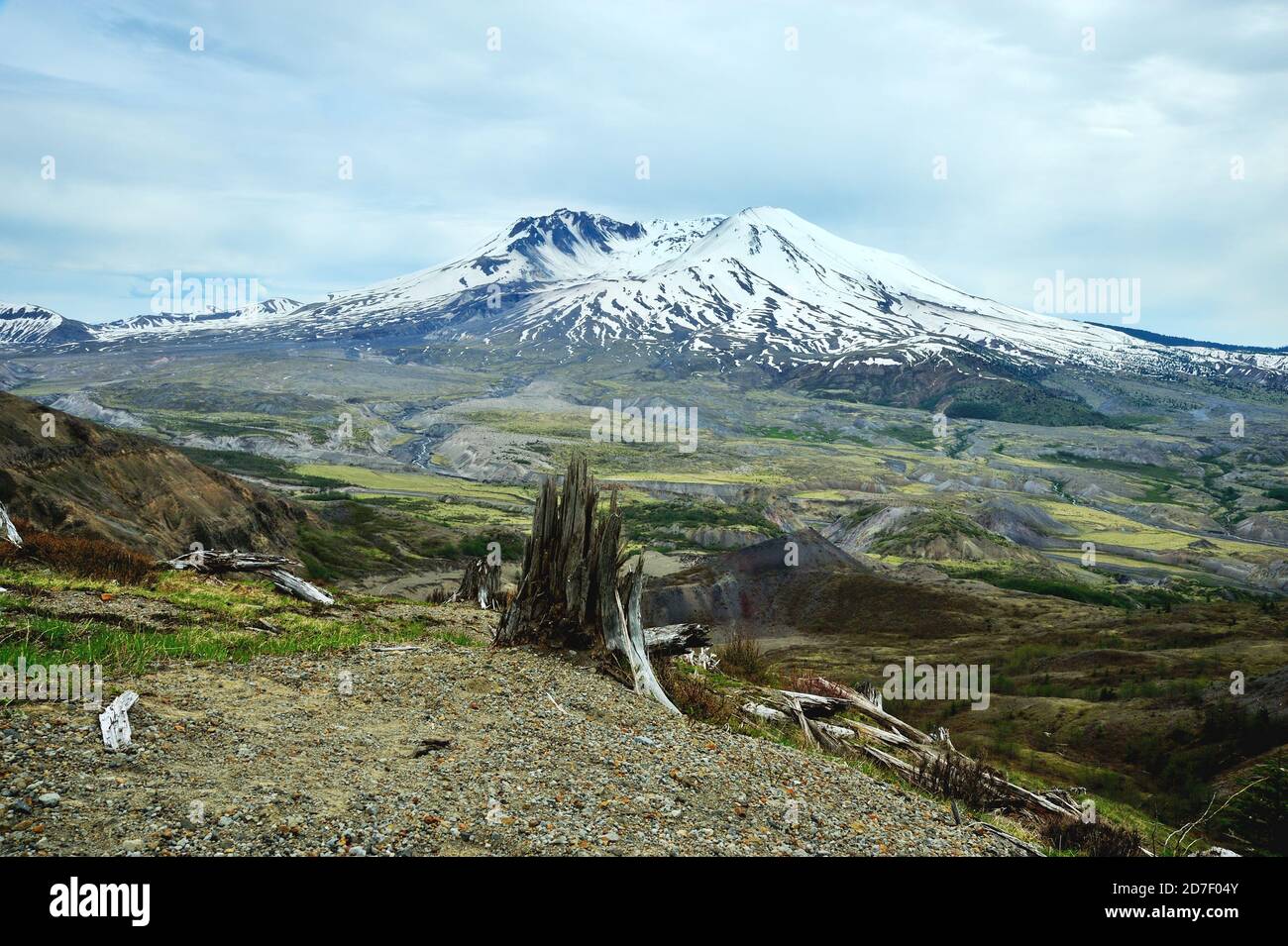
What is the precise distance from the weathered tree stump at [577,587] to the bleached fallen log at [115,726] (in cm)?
613

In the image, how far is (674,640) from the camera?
13.6m

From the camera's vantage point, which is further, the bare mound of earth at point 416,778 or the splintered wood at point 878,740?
the splintered wood at point 878,740

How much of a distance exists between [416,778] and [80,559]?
47.8ft

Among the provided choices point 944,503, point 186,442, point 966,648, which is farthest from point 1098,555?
point 186,442

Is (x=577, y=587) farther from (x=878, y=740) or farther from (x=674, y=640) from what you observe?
(x=878, y=740)

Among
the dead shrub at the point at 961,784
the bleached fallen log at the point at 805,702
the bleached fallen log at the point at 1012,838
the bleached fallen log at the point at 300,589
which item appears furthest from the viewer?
the bleached fallen log at the point at 300,589

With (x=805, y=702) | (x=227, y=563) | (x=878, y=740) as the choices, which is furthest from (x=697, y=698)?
(x=227, y=563)

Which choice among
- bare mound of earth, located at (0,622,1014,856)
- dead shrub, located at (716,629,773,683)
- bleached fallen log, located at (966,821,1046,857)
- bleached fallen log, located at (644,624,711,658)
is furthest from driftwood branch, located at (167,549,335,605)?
bleached fallen log, located at (966,821,1046,857)

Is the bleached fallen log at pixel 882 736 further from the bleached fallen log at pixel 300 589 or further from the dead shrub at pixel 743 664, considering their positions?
the bleached fallen log at pixel 300 589

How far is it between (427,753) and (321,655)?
4067 mm

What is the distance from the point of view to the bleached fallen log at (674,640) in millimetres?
13484

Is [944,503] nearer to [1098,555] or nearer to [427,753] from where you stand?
[1098,555]

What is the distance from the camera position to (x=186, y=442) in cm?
14725
